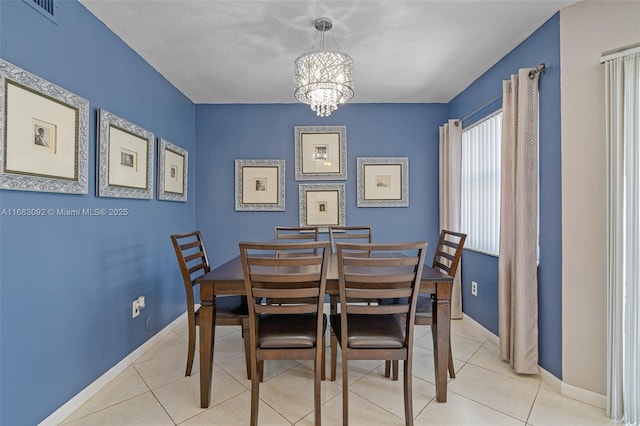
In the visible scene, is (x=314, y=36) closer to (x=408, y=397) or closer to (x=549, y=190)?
(x=549, y=190)

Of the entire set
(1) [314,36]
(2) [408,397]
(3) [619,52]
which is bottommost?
(2) [408,397]

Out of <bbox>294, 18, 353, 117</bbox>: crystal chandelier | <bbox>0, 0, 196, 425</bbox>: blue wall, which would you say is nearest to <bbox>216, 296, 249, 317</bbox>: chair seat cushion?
<bbox>0, 0, 196, 425</bbox>: blue wall

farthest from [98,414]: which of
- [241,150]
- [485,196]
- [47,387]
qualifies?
[485,196]

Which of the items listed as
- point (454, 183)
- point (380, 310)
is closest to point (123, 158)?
point (380, 310)

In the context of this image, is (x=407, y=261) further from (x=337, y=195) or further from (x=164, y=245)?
(x=164, y=245)

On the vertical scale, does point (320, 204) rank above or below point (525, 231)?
above

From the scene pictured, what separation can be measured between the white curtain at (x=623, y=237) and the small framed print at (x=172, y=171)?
3.37 m

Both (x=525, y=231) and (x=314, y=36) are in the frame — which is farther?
(x=314, y=36)

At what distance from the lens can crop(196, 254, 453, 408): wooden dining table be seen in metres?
1.76

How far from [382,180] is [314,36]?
1877 millimetres

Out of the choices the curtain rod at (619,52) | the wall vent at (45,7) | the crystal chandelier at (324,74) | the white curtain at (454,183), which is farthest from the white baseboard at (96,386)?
the curtain rod at (619,52)

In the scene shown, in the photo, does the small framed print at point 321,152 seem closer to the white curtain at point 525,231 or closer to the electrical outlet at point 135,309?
the white curtain at point 525,231

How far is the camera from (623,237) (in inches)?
65.6

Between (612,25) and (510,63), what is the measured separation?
73cm
